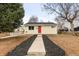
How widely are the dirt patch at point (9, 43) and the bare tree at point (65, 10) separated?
716mm

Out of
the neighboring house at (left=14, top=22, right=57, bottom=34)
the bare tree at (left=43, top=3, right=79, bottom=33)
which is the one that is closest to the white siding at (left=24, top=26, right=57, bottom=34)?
the neighboring house at (left=14, top=22, right=57, bottom=34)

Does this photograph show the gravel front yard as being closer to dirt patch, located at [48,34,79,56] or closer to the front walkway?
the front walkway

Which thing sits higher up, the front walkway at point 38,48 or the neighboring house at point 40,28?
the neighboring house at point 40,28

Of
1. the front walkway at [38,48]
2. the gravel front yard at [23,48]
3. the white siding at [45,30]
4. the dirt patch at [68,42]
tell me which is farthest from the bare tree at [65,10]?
the gravel front yard at [23,48]

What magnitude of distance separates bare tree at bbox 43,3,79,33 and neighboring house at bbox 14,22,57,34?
0.83 feet

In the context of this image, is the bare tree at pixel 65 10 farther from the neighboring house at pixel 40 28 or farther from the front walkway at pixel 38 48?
the front walkway at pixel 38 48

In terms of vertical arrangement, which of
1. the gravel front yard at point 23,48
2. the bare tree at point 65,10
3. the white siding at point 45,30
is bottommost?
the gravel front yard at point 23,48

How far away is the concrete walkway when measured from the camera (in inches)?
200

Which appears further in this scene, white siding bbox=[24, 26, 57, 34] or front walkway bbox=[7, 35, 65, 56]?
white siding bbox=[24, 26, 57, 34]

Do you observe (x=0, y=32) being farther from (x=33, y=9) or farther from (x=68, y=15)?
(x=68, y=15)

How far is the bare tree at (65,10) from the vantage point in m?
5.17

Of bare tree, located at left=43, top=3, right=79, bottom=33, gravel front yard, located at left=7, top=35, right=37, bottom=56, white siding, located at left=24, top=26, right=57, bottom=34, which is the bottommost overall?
gravel front yard, located at left=7, top=35, right=37, bottom=56

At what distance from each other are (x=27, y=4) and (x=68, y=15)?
82 cm

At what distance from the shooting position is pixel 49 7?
5.21 metres
